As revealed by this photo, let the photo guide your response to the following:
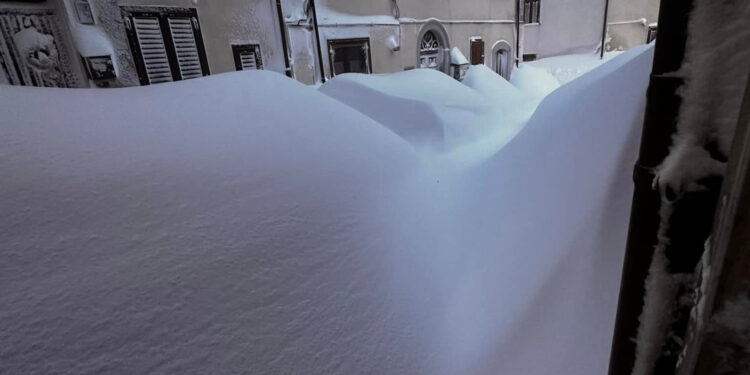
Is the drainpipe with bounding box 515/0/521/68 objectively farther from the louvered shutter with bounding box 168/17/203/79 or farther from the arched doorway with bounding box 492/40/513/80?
the louvered shutter with bounding box 168/17/203/79

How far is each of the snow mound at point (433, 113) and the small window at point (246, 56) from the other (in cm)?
137

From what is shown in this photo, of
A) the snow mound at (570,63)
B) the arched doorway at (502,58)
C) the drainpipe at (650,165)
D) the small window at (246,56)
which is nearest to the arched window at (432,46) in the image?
the arched doorway at (502,58)

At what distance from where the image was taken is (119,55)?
4242 millimetres

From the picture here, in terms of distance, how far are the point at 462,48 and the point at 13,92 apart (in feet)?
34.5

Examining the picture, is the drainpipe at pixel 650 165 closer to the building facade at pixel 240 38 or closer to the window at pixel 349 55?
the building facade at pixel 240 38

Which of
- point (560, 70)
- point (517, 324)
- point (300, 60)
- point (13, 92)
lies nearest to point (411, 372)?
point (517, 324)

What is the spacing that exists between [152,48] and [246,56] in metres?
1.41

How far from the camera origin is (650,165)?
0.70m

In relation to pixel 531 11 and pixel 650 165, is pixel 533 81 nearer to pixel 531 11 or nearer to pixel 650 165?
pixel 531 11

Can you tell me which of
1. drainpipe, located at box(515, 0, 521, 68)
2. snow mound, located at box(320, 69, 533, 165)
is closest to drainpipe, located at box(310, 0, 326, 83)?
snow mound, located at box(320, 69, 533, 165)

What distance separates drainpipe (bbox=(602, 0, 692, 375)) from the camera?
624 mm

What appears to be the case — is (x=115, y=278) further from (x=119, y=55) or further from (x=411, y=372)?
(x=119, y=55)

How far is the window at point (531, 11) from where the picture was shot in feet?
50.0

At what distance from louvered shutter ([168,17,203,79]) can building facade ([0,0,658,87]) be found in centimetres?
1
